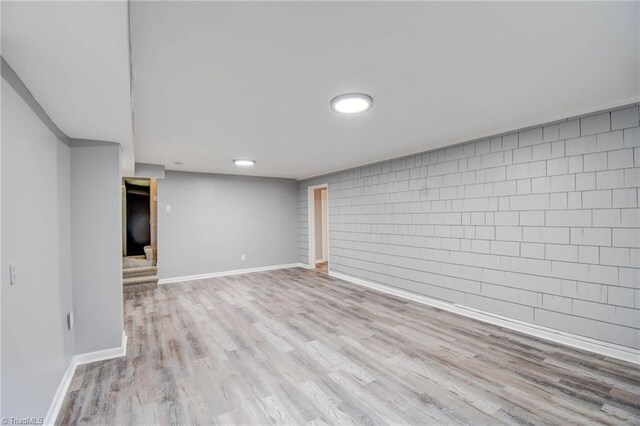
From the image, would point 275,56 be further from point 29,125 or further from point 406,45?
point 29,125

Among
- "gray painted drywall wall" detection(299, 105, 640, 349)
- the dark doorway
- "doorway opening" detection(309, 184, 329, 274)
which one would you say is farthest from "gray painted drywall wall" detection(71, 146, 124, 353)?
the dark doorway

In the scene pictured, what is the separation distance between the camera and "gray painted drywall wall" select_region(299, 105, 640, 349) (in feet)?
8.24

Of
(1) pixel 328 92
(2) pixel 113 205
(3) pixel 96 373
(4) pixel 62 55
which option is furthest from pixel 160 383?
(1) pixel 328 92

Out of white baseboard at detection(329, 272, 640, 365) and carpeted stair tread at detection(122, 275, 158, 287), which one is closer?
white baseboard at detection(329, 272, 640, 365)

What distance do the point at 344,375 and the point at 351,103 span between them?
2261 millimetres

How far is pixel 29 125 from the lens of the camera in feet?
5.46

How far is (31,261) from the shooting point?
1.66 metres

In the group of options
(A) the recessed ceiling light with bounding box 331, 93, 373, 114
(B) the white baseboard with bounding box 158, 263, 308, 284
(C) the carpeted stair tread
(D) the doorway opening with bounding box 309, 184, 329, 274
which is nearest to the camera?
(A) the recessed ceiling light with bounding box 331, 93, 373, 114

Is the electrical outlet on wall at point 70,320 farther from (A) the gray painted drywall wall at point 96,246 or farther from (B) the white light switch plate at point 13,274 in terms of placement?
(B) the white light switch plate at point 13,274

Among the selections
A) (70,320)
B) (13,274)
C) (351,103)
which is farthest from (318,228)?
(13,274)

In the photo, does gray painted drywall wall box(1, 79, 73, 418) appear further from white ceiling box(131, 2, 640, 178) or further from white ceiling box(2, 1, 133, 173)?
white ceiling box(131, 2, 640, 178)

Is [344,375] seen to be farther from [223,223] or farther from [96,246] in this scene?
[223,223]

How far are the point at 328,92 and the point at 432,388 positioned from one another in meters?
2.42

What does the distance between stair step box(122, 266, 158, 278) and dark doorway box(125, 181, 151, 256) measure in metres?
2.25
